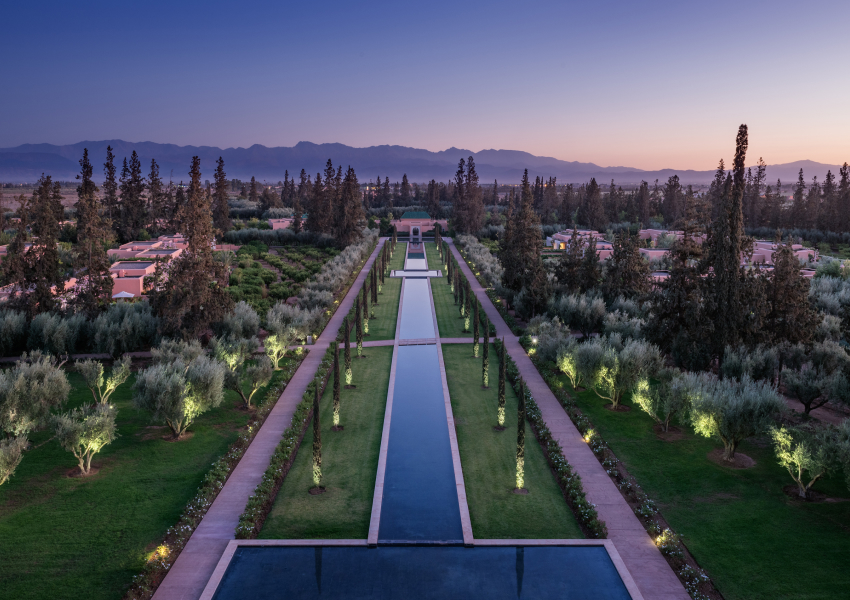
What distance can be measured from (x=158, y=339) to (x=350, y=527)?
19.9 meters

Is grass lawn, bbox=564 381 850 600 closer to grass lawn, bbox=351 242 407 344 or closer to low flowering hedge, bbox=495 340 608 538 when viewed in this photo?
low flowering hedge, bbox=495 340 608 538

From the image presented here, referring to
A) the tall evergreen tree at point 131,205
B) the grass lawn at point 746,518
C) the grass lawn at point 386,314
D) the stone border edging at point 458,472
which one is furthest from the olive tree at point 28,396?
the tall evergreen tree at point 131,205

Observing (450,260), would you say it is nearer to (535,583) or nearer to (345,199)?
(345,199)

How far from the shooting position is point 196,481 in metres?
16.8

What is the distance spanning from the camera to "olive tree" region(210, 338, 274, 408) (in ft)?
72.8

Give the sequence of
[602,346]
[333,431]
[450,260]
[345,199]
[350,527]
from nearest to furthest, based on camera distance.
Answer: [350,527] → [333,431] → [602,346] → [450,260] → [345,199]

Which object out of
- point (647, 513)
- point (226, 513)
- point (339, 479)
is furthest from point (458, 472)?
point (226, 513)

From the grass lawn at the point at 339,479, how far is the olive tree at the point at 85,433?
575 centimetres

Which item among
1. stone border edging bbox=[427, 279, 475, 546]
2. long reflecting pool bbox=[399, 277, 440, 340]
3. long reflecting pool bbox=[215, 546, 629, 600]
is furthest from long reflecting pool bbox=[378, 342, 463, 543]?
long reflecting pool bbox=[399, 277, 440, 340]

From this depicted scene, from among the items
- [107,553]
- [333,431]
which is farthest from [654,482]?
[107,553]

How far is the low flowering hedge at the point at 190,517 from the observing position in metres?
11.9

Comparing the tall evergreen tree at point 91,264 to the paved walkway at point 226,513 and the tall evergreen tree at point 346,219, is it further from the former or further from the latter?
the tall evergreen tree at point 346,219

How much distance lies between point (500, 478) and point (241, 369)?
12.3 metres

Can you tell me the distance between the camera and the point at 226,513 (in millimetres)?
14891
